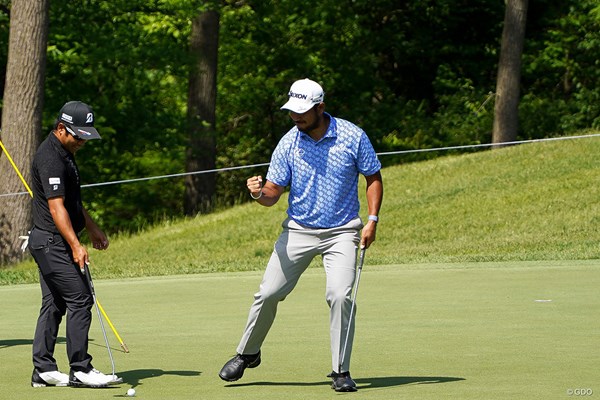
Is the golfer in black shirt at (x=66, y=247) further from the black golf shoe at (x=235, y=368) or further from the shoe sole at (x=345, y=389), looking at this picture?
the shoe sole at (x=345, y=389)

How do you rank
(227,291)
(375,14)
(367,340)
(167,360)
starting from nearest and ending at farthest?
(167,360), (367,340), (227,291), (375,14)

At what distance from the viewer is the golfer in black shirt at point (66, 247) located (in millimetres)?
8094

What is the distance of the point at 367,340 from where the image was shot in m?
9.82

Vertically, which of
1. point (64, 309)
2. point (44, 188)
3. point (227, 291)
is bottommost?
point (227, 291)

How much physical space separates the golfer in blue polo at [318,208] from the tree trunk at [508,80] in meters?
22.0

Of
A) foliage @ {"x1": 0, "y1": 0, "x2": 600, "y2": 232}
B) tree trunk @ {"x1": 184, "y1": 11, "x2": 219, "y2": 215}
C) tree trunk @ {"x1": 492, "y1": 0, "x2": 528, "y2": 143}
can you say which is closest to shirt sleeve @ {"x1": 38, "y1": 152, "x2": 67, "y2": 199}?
foliage @ {"x1": 0, "y1": 0, "x2": 600, "y2": 232}

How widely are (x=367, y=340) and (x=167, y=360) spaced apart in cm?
155

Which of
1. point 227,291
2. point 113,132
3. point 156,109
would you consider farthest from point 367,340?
point 156,109

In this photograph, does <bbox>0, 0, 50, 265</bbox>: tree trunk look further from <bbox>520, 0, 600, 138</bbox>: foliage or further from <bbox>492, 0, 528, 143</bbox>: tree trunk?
<bbox>520, 0, 600, 138</bbox>: foliage

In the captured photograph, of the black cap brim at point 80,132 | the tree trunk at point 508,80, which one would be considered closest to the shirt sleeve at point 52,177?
the black cap brim at point 80,132

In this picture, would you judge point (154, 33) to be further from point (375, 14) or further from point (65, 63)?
point (375, 14)

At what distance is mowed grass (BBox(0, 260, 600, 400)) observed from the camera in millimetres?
7965

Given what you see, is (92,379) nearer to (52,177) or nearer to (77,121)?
(52,177)

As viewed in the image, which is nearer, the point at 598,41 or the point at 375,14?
the point at 598,41
